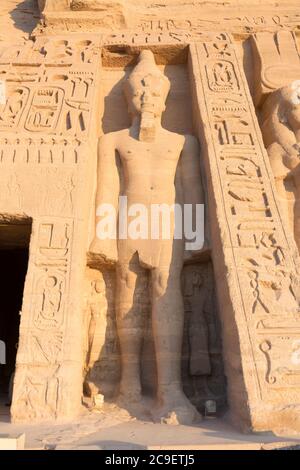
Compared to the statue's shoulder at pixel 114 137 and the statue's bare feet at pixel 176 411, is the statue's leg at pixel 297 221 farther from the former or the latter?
the statue's shoulder at pixel 114 137

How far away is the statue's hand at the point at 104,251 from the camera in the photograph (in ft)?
14.8

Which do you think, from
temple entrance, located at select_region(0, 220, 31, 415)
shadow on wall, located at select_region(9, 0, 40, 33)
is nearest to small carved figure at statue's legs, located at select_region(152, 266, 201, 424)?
temple entrance, located at select_region(0, 220, 31, 415)

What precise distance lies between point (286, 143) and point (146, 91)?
77.5 inches

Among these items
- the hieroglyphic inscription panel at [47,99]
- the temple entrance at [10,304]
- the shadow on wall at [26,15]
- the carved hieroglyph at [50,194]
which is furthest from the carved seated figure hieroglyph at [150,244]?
the shadow on wall at [26,15]

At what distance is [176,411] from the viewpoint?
145 inches

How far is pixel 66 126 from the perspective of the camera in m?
5.15

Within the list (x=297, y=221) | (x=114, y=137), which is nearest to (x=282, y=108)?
(x=297, y=221)

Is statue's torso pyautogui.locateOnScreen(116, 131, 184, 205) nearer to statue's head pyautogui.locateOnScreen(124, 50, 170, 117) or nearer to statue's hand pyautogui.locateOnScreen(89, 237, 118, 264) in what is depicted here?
statue's head pyautogui.locateOnScreen(124, 50, 170, 117)

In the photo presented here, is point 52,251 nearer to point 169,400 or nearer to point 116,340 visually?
point 116,340

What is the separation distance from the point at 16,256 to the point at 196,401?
4658 millimetres

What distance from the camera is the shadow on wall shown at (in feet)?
26.8

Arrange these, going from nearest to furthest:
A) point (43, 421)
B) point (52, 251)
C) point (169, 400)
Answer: point (43, 421), point (169, 400), point (52, 251)

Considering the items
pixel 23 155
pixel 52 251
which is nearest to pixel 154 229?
pixel 52 251

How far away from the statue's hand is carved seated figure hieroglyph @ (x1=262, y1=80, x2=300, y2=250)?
208 cm
